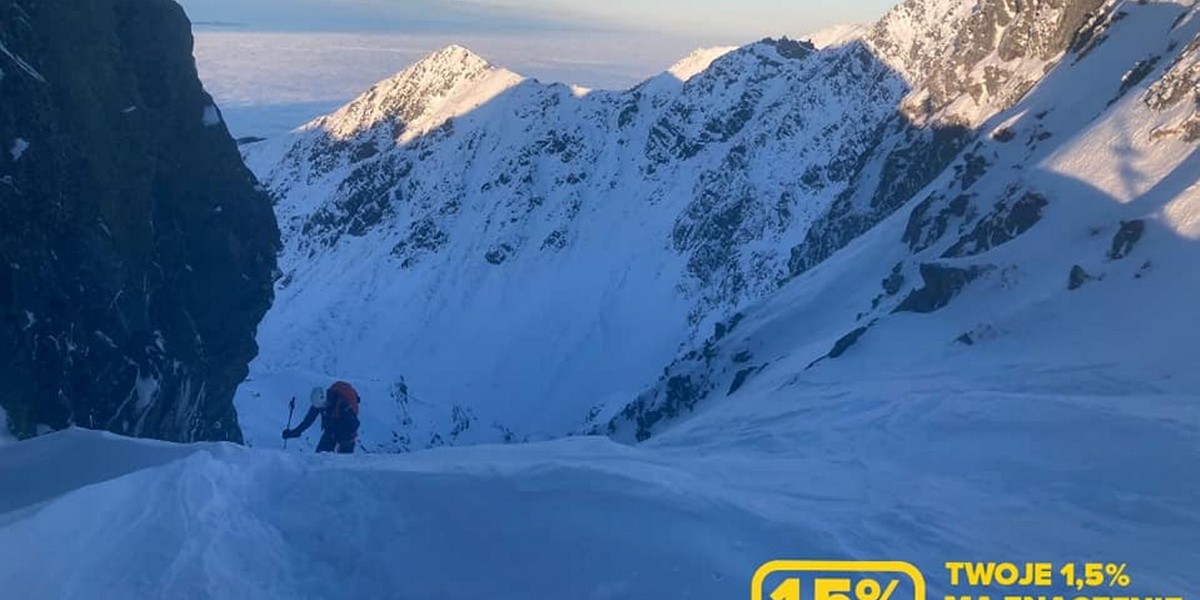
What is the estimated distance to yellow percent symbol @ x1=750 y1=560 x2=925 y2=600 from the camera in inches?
316

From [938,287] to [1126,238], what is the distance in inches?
235

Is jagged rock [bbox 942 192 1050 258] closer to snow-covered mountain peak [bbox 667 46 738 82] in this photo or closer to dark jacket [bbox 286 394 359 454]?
dark jacket [bbox 286 394 359 454]

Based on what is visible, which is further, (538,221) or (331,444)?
(538,221)

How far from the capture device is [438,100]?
142 metres

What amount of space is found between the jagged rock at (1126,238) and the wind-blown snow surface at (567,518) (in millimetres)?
11060

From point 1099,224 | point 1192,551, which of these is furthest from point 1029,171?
point 1192,551

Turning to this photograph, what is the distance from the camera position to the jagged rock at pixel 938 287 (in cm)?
2761

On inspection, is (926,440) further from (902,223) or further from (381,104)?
(381,104)

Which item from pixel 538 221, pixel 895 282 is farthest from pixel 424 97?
pixel 895 282

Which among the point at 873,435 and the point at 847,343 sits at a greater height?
the point at 873,435

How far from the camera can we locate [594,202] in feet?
407

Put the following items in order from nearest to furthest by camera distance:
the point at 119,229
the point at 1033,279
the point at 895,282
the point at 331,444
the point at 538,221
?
the point at 331,444
the point at 1033,279
the point at 119,229
the point at 895,282
the point at 538,221

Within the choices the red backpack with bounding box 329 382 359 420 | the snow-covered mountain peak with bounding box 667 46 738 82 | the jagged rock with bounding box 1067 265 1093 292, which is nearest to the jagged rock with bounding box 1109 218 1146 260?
the jagged rock with bounding box 1067 265 1093 292

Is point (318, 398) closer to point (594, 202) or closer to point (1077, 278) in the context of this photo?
point (1077, 278)
